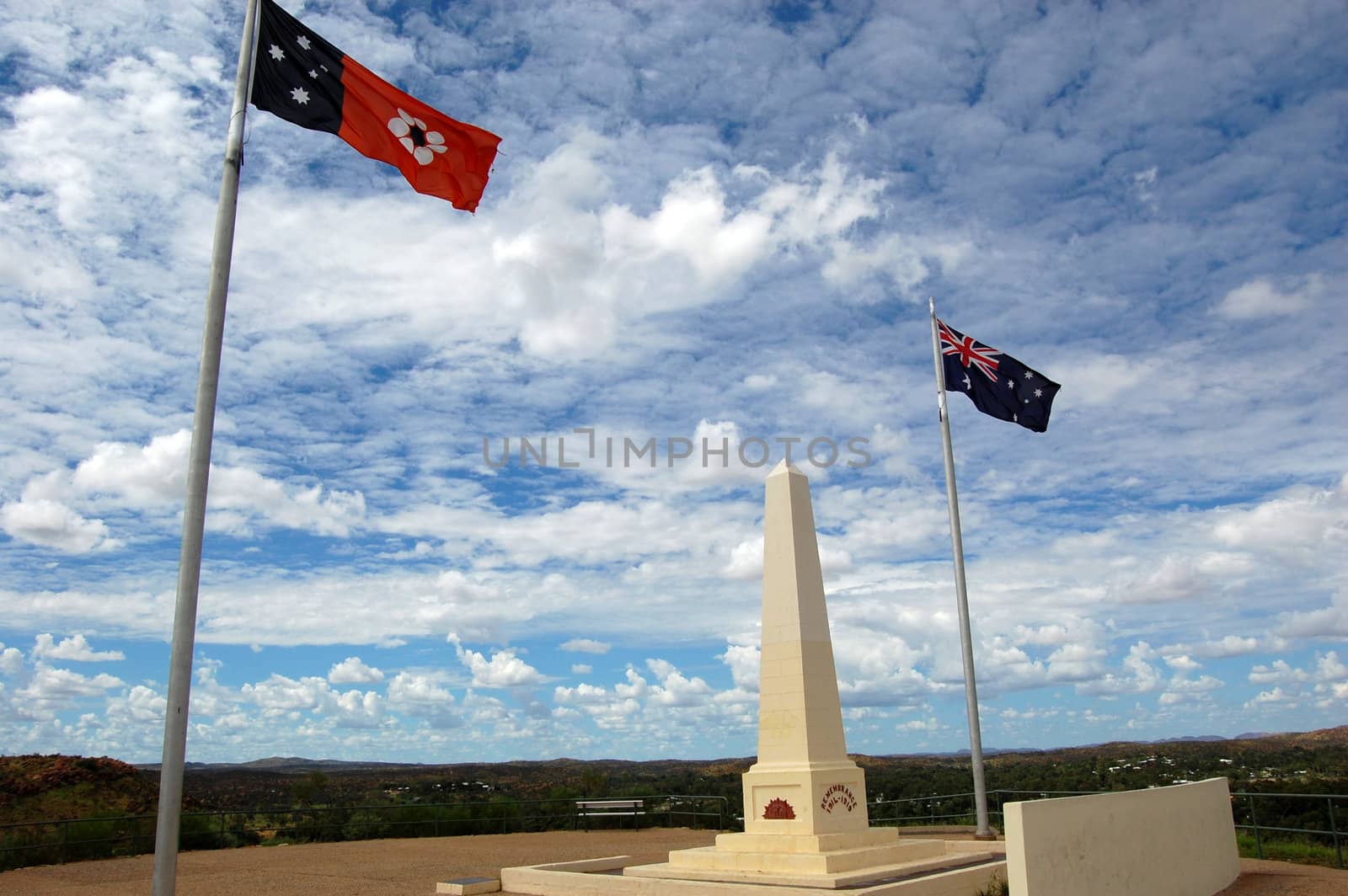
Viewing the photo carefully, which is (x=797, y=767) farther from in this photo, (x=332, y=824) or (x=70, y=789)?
(x=70, y=789)

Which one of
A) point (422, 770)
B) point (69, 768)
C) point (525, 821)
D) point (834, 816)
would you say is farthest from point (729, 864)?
point (422, 770)

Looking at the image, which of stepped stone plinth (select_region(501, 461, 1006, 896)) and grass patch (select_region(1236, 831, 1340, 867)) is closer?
stepped stone plinth (select_region(501, 461, 1006, 896))

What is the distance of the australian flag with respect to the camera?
63.3 feet

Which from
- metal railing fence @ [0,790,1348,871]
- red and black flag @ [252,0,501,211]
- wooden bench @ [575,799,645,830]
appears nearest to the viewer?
red and black flag @ [252,0,501,211]

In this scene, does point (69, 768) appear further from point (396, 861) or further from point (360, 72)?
point (360, 72)

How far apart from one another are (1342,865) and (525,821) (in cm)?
1686

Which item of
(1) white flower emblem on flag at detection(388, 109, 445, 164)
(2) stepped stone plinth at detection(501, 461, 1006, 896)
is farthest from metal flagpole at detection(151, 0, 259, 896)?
(2) stepped stone plinth at detection(501, 461, 1006, 896)

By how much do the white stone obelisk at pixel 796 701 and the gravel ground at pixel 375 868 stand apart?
13.1ft

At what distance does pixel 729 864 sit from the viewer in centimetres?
1350

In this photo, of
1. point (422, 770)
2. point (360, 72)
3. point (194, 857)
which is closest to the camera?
point (360, 72)

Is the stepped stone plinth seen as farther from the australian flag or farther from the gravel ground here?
the australian flag

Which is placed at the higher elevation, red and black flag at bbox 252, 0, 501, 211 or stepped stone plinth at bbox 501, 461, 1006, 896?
red and black flag at bbox 252, 0, 501, 211

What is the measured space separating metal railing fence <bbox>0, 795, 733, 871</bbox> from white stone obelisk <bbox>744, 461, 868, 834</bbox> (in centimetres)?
876

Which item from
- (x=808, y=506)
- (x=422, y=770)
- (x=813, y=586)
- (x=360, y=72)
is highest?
(x=360, y=72)
